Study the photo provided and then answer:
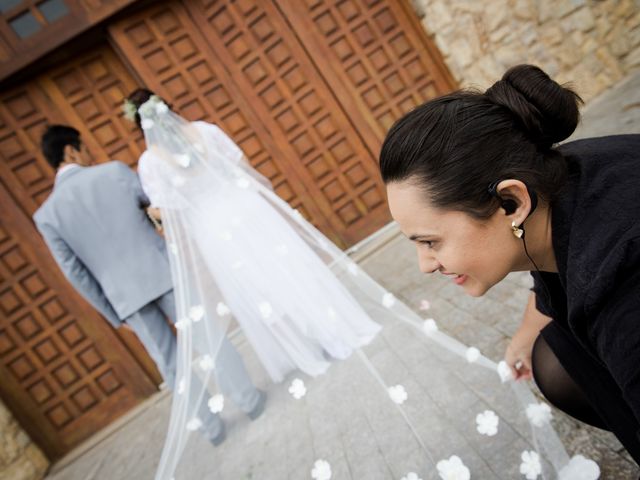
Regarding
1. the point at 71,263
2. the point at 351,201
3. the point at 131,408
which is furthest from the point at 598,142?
the point at 131,408

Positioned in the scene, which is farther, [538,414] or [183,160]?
[183,160]

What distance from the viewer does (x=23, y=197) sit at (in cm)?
405

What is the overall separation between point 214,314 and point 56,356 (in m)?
2.61

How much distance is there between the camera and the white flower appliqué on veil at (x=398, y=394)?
2189mm

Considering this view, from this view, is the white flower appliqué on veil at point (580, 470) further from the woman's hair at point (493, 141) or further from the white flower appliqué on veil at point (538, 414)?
the woman's hair at point (493, 141)

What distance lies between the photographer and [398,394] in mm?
2217

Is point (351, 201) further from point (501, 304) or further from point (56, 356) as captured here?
point (56, 356)

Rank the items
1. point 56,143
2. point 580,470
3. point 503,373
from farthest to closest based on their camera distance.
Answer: point 56,143 < point 503,373 < point 580,470

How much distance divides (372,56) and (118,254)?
138 inches

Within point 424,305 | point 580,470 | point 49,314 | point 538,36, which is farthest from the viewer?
point 538,36

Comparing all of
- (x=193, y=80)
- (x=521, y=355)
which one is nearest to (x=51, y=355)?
(x=193, y=80)

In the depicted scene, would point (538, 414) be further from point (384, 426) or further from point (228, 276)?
point (228, 276)

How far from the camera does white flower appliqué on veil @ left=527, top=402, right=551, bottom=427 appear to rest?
1.64m

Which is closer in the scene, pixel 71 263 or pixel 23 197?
pixel 71 263
